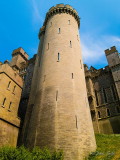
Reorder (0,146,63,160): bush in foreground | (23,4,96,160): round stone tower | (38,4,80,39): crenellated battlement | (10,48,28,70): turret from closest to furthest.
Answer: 1. (0,146,63,160): bush in foreground
2. (23,4,96,160): round stone tower
3. (38,4,80,39): crenellated battlement
4. (10,48,28,70): turret

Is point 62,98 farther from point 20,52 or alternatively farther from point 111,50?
point 20,52

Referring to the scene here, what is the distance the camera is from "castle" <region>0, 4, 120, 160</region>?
586 inches

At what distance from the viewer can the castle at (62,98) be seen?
14.9 meters

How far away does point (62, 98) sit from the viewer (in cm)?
1728

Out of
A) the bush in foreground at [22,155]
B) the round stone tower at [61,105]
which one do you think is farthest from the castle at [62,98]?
the bush in foreground at [22,155]

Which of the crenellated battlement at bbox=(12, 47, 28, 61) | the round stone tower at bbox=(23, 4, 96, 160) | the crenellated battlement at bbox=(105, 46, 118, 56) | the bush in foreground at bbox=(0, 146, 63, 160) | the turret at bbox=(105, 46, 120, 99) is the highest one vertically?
the crenellated battlement at bbox=(12, 47, 28, 61)

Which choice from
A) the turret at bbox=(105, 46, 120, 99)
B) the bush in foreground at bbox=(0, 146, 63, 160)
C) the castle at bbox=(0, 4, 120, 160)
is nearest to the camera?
the bush in foreground at bbox=(0, 146, 63, 160)

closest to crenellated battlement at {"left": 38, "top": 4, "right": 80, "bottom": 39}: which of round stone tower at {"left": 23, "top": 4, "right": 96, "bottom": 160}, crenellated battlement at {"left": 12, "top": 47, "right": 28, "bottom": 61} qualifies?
round stone tower at {"left": 23, "top": 4, "right": 96, "bottom": 160}

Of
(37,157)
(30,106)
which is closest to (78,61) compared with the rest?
(30,106)

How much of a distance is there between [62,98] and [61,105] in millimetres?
954

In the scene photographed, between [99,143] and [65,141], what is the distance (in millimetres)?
5737

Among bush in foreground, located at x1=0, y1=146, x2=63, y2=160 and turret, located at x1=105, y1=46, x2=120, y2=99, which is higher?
turret, located at x1=105, y1=46, x2=120, y2=99

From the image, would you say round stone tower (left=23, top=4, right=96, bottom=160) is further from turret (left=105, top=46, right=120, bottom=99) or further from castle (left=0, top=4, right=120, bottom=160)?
turret (left=105, top=46, right=120, bottom=99)


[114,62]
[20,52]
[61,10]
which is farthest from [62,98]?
[20,52]
